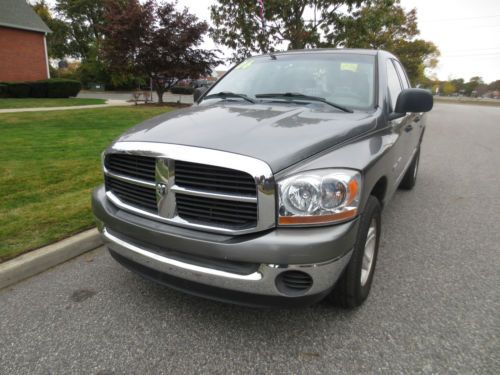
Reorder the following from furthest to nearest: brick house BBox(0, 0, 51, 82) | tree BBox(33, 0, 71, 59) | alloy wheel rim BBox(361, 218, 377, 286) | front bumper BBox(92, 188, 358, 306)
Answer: tree BBox(33, 0, 71, 59) < brick house BBox(0, 0, 51, 82) < alloy wheel rim BBox(361, 218, 377, 286) < front bumper BBox(92, 188, 358, 306)

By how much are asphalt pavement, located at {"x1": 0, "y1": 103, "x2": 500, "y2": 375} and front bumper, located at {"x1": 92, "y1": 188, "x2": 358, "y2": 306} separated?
0.36 m

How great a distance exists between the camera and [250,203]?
191 centimetres

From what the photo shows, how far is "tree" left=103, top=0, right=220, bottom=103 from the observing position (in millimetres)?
17375

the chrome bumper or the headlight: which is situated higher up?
the headlight

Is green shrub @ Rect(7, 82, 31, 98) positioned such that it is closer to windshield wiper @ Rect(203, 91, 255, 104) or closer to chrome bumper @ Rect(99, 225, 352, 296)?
windshield wiper @ Rect(203, 91, 255, 104)

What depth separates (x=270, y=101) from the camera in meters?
3.04

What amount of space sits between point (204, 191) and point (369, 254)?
130cm

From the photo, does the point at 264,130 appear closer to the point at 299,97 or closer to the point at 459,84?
the point at 299,97

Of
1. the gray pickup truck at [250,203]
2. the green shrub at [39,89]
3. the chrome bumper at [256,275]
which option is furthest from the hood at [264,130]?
the green shrub at [39,89]

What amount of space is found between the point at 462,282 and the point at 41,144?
762 centimetres

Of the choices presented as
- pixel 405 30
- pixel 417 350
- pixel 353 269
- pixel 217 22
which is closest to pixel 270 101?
pixel 353 269

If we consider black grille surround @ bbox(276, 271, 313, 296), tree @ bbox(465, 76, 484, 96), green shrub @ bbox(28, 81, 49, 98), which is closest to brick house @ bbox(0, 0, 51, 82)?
green shrub @ bbox(28, 81, 49, 98)

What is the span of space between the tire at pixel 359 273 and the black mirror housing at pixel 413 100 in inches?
39.3

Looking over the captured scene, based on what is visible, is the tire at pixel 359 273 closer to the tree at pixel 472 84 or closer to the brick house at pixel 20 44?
the brick house at pixel 20 44
